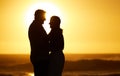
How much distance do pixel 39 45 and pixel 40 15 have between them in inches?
18.5

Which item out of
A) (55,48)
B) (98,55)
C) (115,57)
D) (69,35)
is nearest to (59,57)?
(55,48)

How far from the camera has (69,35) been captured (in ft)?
75.8

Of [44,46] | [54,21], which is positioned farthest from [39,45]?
[54,21]

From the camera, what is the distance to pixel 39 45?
21.5ft

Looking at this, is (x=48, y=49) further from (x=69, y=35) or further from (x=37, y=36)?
(x=69, y=35)

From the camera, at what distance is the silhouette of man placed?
656 centimetres

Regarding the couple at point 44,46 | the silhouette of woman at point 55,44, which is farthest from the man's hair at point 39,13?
the silhouette of woman at point 55,44

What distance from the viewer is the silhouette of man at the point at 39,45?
21.5ft

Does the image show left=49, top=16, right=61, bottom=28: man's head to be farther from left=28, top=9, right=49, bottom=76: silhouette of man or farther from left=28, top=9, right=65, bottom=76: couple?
left=28, top=9, right=49, bottom=76: silhouette of man

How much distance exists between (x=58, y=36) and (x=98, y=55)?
93.4 ft

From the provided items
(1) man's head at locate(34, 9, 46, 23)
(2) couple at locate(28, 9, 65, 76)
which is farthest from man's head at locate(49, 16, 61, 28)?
(1) man's head at locate(34, 9, 46, 23)

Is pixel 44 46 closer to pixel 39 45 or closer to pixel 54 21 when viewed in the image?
pixel 39 45

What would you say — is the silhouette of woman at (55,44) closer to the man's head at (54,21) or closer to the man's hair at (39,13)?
the man's head at (54,21)

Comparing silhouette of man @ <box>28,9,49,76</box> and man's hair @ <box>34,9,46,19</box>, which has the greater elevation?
man's hair @ <box>34,9,46,19</box>
